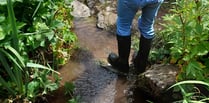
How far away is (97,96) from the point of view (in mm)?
3232

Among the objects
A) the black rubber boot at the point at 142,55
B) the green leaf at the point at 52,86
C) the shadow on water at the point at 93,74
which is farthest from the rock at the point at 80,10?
the green leaf at the point at 52,86

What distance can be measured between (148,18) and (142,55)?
0.39m

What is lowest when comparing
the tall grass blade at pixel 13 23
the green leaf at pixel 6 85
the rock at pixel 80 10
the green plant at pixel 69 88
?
the green plant at pixel 69 88

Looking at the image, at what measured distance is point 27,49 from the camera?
2.96m

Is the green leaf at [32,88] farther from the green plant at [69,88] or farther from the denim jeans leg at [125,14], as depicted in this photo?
the denim jeans leg at [125,14]

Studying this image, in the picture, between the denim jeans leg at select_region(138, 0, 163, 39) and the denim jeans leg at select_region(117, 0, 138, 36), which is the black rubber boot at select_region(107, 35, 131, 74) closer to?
the denim jeans leg at select_region(117, 0, 138, 36)

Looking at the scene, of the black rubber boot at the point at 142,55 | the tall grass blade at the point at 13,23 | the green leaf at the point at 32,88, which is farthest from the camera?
the black rubber boot at the point at 142,55

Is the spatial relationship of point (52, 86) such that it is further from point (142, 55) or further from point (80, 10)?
point (80, 10)

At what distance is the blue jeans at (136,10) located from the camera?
303 centimetres

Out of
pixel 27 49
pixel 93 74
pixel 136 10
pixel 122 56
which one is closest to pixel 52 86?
pixel 27 49

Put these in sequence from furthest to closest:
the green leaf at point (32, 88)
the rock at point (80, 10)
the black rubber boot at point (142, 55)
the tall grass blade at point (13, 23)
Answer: the rock at point (80, 10) → the black rubber boot at point (142, 55) → the green leaf at point (32, 88) → the tall grass blade at point (13, 23)

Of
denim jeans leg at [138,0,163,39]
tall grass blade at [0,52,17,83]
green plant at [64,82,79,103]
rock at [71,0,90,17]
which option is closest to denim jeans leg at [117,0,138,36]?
denim jeans leg at [138,0,163,39]

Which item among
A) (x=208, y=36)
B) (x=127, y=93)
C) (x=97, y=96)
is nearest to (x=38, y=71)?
(x=97, y=96)

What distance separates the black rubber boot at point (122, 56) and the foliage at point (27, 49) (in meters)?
0.63
